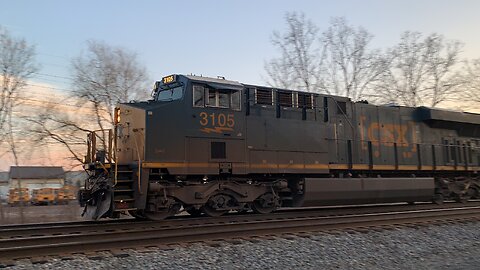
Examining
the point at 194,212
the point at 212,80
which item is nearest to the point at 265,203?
the point at 194,212

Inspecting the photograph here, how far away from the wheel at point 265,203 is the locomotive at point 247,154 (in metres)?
0.03

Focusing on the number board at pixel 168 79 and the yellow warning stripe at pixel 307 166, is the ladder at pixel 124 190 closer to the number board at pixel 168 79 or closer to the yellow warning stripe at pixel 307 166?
the yellow warning stripe at pixel 307 166

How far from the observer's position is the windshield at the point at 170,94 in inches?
403

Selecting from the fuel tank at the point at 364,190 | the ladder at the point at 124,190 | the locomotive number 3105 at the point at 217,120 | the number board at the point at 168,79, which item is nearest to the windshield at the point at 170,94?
the number board at the point at 168,79

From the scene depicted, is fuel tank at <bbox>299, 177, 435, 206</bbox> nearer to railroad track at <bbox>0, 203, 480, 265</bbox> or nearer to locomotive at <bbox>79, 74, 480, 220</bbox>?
locomotive at <bbox>79, 74, 480, 220</bbox>

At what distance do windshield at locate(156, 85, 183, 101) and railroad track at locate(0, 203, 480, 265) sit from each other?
3.17 metres

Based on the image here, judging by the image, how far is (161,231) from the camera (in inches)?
317

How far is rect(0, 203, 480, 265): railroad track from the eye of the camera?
6543mm

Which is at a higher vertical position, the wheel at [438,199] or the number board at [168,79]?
the number board at [168,79]

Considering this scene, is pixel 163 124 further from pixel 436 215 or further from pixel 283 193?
pixel 436 215

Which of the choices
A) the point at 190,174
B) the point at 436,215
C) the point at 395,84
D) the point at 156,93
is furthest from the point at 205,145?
the point at 395,84

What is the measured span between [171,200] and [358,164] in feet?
21.6

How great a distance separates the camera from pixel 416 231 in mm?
9305

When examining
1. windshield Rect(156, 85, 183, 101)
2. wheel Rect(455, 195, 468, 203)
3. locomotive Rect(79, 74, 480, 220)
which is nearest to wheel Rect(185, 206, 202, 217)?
locomotive Rect(79, 74, 480, 220)
